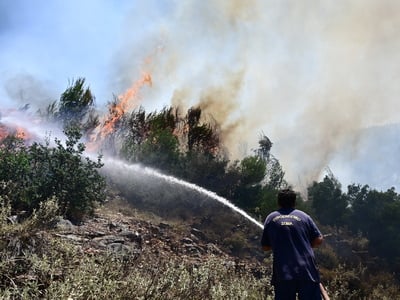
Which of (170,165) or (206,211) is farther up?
(170,165)

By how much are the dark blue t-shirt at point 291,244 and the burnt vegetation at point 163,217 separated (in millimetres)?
1948

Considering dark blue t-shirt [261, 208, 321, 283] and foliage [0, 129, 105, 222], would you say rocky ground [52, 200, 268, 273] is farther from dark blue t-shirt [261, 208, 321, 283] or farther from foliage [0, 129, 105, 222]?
dark blue t-shirt [261, 208, 321, 283]

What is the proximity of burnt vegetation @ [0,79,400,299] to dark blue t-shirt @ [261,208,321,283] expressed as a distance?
195cm

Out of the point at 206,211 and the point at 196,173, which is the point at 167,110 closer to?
the point at 196,173

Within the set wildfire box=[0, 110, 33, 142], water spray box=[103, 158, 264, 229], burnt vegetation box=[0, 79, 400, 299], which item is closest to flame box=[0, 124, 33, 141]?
wildfire box=[0, 110, 33, 142]

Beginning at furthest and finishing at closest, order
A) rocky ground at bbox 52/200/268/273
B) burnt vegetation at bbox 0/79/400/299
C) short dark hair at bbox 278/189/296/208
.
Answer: rocky ground at bbox 52/200/268/273, burnt vegetation at bbox 0/79/400/299, short dark hair at bbox 278/189/296/208

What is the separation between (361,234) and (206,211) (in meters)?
14.7

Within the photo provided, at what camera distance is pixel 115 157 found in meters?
29.5

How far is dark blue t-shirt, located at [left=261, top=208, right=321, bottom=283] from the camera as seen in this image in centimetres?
429

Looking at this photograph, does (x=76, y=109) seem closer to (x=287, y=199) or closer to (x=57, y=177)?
(x=57, y=177)

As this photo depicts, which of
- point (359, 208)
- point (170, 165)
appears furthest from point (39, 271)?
point (359, 208)

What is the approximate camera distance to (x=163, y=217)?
23609 mm

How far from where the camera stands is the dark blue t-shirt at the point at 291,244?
429 centimetres

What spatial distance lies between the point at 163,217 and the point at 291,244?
19.7m
